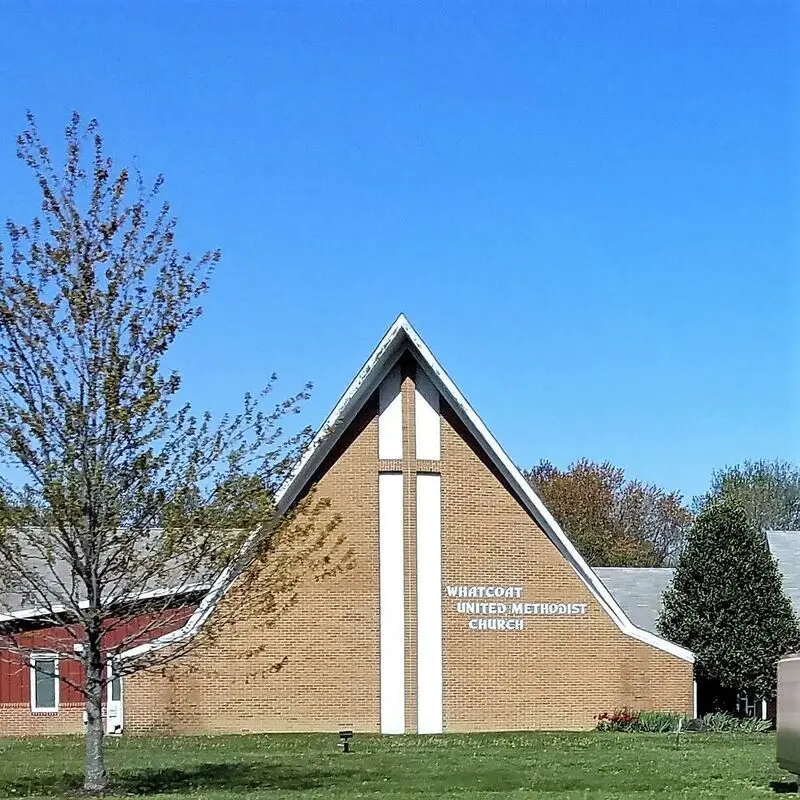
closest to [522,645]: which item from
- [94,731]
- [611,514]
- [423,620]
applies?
[423,620]

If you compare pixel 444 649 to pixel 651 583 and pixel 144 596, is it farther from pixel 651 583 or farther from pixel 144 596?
pixel 651 583

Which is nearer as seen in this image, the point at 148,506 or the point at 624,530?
the point at 148,506

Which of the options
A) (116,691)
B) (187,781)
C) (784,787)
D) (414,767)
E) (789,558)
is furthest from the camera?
(789,558)

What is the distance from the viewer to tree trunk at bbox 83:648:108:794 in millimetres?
18109

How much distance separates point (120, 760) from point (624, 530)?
54147 mm

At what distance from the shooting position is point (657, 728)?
107ft

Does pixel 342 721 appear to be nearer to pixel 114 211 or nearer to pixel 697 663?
pixel 697 663

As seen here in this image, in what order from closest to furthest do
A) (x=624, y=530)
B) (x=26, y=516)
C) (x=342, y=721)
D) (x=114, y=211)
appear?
1. (x=26, y=516)
2. (x=114, y=211)
3. (x=342, y=721)
4. (x=624, y=530)

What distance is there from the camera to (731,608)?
36469 mm

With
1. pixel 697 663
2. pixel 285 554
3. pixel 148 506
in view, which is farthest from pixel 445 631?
pixel 148 506

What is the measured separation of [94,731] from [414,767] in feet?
20.1

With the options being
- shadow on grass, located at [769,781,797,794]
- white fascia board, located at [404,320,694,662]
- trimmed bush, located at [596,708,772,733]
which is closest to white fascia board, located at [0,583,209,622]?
shadow on grass, located at [769,781,797,794]

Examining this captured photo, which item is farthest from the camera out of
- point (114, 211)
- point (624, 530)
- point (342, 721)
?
point (624, 530)

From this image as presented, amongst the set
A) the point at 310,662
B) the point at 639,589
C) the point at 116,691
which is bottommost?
the point at 116,691
